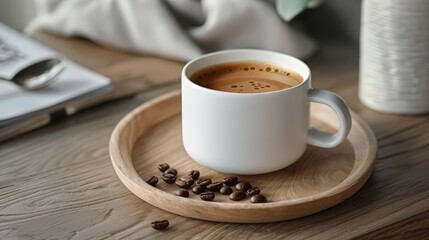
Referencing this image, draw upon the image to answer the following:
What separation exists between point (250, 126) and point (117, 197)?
150 millimetres

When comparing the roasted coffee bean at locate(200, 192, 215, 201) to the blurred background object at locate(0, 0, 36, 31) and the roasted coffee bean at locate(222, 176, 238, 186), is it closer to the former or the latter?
the roasted coffee bean at locate(222, 176, 238, 186)

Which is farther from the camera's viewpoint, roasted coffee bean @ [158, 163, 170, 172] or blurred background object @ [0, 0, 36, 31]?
blurred background object @ [0, 0, 36, 31]

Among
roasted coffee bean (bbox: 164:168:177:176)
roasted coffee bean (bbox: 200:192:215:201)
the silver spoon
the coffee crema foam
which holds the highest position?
the coffee crema foam

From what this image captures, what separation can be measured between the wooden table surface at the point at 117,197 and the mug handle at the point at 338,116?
0.19 feet

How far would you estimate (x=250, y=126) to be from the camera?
0.69m

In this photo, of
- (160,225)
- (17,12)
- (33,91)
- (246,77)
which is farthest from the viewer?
(17,12)

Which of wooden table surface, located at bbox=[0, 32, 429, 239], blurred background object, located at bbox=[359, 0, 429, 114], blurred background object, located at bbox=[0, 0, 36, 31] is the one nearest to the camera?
wooden table surface, located at bbox=[0, 32, 429, 239]

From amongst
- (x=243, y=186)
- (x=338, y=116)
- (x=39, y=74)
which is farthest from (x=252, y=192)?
(x=39, y=74)

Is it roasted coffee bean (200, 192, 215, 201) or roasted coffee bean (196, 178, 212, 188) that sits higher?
roasted coffee bean (200, 192, 215, 201)

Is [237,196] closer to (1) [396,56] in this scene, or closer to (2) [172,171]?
(2) [172,171]

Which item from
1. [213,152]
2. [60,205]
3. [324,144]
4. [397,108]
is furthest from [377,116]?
[60,205]

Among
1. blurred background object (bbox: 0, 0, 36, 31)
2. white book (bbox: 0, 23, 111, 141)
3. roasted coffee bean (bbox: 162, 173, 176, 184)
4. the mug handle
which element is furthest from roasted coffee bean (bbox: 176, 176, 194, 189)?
blurred background object (bbox: 0, 0, 36, 31)

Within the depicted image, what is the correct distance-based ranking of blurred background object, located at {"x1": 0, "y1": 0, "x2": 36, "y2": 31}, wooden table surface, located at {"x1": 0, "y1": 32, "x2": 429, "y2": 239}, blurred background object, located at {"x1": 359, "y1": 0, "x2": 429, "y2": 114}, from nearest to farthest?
1. wooden table surface, located at {"x1": 0, "y1": 32, "x2": 429, "y2": 239}
2. blurred background object, located at {"x1": 359, "y1": 0, "x2": 429, "y2": 114}
3. blurred background object, located at {"x1": 0, "y1": 0, "x2": 36, "y2": 31}

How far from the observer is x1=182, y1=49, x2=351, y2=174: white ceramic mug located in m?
0.69
